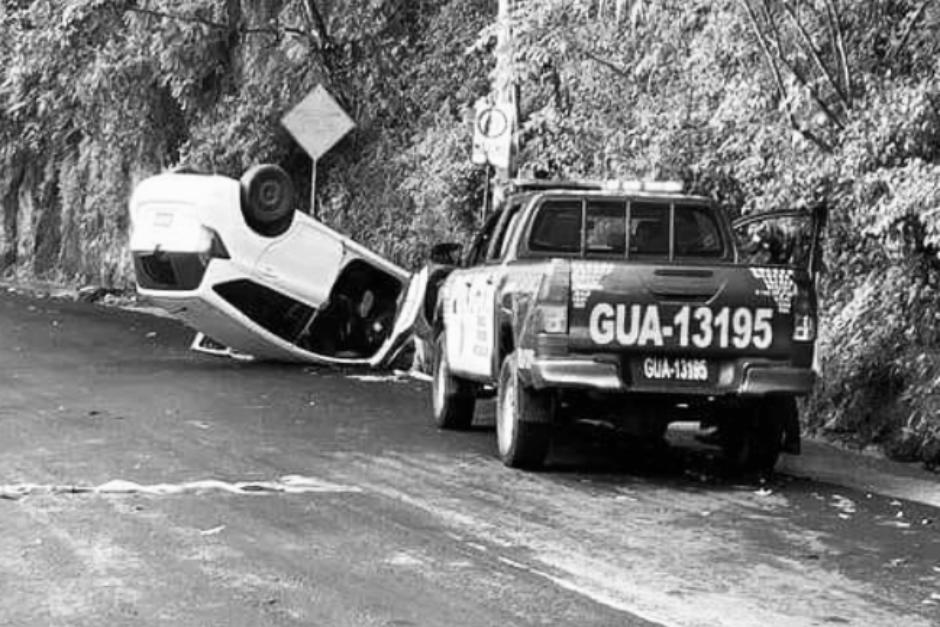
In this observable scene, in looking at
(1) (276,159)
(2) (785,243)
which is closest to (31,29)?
(1) (276,159)

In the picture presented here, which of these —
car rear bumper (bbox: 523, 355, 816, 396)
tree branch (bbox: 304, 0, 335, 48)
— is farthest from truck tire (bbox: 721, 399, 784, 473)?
tree branch (bbox: 304, 0, 335, 48)

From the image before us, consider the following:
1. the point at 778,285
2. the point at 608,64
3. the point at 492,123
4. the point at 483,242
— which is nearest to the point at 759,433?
the point at 778,285

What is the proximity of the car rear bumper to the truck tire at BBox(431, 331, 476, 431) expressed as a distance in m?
2.54

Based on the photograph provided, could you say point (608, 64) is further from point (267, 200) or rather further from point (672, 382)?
point (672, 382)

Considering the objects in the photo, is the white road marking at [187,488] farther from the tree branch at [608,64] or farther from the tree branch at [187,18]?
the tree branch at [187,18]

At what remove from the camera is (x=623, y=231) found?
11.1 meters

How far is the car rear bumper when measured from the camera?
9.57m

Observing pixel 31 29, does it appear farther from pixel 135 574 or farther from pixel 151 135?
pixel 135 574

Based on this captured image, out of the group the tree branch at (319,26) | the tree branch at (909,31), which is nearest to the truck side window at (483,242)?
the tree branch at (909,31)

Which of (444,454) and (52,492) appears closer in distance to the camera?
(52,492)

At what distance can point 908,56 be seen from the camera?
36.9ft

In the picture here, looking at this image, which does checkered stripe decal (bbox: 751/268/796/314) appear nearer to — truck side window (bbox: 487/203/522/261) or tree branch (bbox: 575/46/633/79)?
truck side window (bbox: 487/203/522/261)

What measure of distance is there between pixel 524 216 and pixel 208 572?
4.80 m

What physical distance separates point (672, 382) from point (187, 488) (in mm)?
3122
